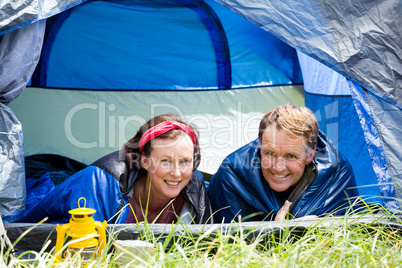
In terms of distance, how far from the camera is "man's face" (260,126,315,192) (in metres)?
1.98

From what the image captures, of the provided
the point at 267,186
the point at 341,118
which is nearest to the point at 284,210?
the point at 267,186

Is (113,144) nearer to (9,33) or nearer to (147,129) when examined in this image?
(147,129)

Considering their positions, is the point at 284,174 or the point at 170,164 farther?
the point at 284,174

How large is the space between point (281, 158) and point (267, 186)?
5.5 inches

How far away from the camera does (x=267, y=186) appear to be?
80.3 inches

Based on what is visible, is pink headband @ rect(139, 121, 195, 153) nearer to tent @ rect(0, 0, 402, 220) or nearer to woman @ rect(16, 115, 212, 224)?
woman @ rect(16, 115, 212, 224)

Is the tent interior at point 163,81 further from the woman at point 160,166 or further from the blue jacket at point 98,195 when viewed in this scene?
the blue jacket at point 98,195

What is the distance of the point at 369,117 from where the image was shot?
1889 millimetres

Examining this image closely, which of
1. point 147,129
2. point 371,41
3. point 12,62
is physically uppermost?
point 371,41

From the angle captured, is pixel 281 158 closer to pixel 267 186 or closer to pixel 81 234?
pixel 267 186

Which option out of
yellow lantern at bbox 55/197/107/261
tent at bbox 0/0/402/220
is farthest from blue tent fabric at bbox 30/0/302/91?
yellow lantern at bbox 55/197/107/261

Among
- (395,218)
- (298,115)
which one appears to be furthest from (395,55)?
(395,218)

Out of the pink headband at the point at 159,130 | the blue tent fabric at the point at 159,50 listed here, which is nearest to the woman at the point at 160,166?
the pink headband at the point at 159,130

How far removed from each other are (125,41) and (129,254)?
202 cm
